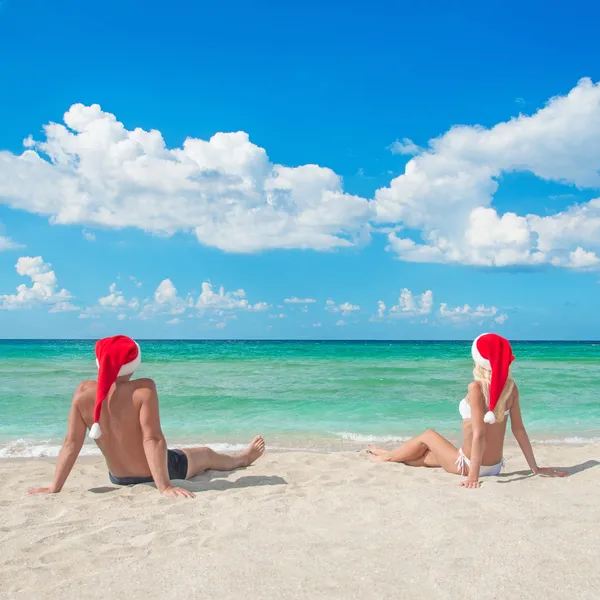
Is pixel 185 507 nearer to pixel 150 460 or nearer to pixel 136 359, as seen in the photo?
pixel 150 460

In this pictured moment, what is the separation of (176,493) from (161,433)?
1.69 ft

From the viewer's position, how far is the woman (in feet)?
16.7

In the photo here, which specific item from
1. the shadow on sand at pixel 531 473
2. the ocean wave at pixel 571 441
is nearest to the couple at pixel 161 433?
the shadow on sand at pixel 531 473

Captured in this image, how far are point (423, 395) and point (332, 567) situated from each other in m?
12.0

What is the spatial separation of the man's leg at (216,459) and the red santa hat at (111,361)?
3.84ft

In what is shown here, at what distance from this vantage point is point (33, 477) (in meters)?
5.61

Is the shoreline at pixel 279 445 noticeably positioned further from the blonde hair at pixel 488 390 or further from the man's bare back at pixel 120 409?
the man's bare back at pixel 120 409

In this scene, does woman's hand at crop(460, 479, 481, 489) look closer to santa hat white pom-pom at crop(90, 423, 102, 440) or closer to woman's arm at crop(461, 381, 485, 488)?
woman's arm at crop(461, 381, 485, 488)

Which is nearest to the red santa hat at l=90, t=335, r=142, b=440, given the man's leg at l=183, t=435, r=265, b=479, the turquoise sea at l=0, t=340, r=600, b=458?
the man's leg at l=183, t=435, r=265, b=479

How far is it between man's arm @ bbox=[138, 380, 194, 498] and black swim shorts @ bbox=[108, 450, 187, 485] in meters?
0.47

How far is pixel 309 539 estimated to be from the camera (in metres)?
3.62

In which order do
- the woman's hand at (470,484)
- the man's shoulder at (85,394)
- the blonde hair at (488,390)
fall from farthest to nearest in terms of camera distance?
the blonde hair at (488,390) < the woman's hand at (470,484) < the man's shoulder at (85,394)

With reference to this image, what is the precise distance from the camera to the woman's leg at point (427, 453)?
5645 mm

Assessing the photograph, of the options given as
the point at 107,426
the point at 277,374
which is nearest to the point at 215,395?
the point at 277,374
